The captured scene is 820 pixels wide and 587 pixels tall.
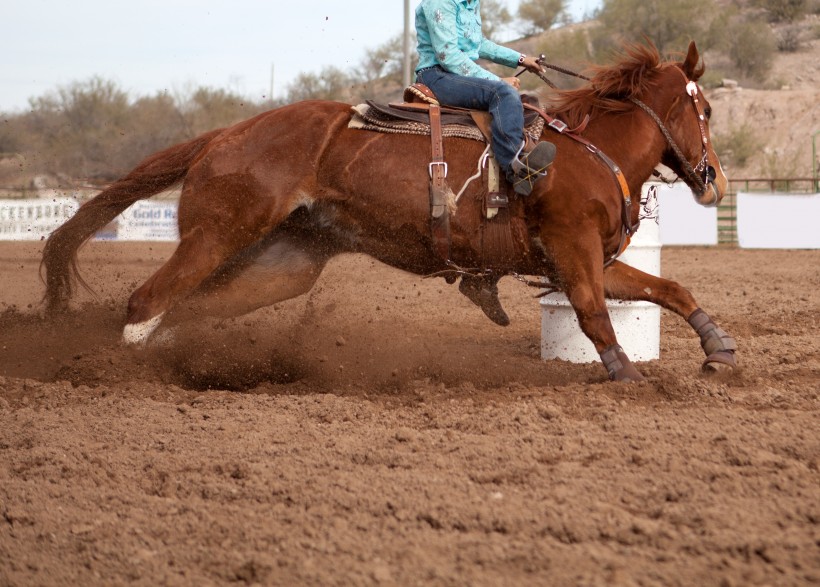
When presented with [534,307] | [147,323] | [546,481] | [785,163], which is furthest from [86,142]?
[546,481]

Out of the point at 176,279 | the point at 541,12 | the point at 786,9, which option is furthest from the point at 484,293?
the point at 541,12

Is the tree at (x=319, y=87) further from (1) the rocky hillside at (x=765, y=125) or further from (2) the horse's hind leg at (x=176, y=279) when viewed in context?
(2) the horse's hind leg at (x=176, y=279)

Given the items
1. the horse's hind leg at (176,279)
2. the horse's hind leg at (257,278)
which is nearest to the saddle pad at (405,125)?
the horse's hind leg at (257,278)

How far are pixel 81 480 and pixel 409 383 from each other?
2.32 meters

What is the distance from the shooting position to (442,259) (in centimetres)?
559

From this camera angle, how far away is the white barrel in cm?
632

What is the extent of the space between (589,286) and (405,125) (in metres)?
1.48

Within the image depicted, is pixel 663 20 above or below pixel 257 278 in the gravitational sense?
above

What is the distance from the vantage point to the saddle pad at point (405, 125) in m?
5.49

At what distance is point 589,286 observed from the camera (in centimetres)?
526

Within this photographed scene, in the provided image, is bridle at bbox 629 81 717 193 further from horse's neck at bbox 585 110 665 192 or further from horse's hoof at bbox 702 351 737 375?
horse's hoof at bbox 702 351 737 375

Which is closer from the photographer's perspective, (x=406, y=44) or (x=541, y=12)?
(x=406, y=44)

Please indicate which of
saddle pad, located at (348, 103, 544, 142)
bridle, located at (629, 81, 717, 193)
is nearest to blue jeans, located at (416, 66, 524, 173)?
saddle pad, located at (348, 103, 544, 142)

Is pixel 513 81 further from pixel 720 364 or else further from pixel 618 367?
pixel 720 364
